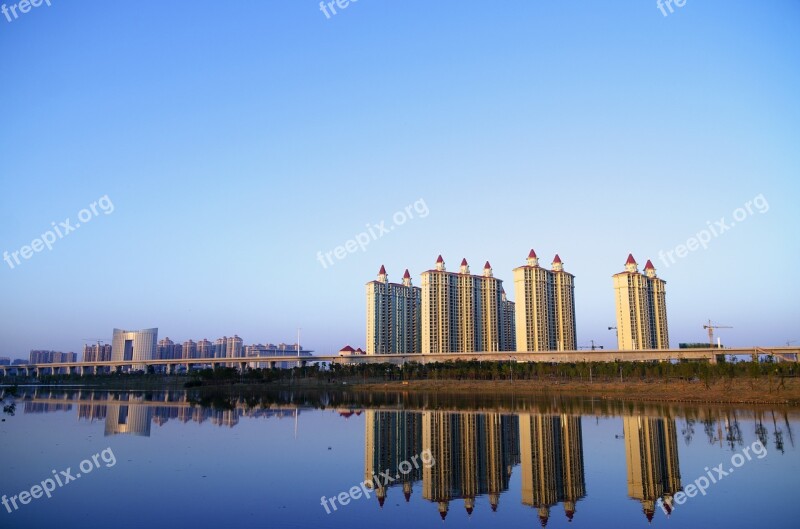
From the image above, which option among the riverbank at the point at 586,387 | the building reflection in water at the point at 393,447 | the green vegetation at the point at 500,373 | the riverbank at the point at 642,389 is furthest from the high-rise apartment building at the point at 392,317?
the building reflection in water at the point at 393,447

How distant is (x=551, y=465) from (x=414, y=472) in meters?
5.53

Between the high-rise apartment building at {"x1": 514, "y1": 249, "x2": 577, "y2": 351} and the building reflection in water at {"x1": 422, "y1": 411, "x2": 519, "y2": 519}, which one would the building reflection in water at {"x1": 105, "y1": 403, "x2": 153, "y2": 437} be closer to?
the building reflection in water at {"x1": 422, "y1": 411, "x2": 519, "y2": 519}

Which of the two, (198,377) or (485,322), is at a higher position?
(485,322)

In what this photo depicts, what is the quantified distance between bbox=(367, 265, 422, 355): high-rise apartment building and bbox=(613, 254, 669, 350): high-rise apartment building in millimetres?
47338

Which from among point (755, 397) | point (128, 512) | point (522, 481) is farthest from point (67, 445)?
point (755, 397)

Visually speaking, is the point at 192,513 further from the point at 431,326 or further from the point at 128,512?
the point at 431,326

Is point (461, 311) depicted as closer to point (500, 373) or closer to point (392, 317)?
point (392, 317)

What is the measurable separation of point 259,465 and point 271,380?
8201 centimetres

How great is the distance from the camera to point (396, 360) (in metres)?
114

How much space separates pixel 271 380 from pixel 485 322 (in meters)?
48.0

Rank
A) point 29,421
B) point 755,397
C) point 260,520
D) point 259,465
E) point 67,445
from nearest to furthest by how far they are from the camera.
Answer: point 260,520 < point 259,465 < point 67,445 < point 29,421 < point 755,397

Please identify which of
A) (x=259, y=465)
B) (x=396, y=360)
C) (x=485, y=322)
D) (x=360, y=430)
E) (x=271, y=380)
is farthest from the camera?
(x=485, y=322)

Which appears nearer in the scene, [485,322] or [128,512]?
[128,512]

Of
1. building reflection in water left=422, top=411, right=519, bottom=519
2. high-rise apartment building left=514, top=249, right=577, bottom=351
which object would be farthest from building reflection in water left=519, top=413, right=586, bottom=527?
high-rise apartment building left=514, top=249, right=577, bottom=351
